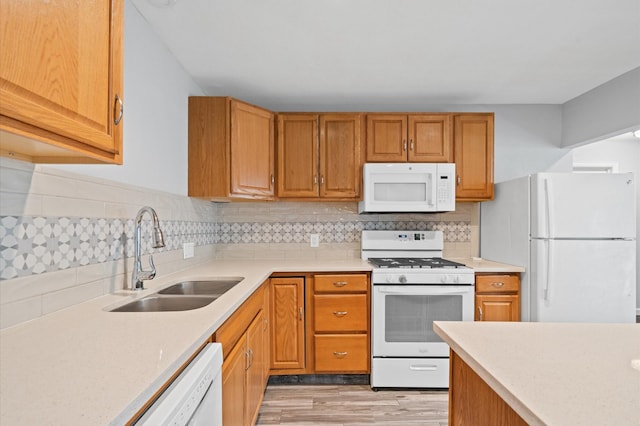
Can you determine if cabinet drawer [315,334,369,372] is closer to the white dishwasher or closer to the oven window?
the oven window

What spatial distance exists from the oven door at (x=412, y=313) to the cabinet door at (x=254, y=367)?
0.88 m

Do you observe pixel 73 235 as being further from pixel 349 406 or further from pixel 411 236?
pixel 411 236

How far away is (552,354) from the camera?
0.87 m

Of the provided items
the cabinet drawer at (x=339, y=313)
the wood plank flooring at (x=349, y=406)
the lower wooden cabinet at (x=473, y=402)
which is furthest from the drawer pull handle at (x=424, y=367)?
the lower wooden cabinet at (x=473, y=402)

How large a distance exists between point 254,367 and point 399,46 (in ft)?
6.83

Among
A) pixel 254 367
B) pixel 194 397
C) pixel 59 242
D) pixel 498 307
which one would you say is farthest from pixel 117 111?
pixel 498 307

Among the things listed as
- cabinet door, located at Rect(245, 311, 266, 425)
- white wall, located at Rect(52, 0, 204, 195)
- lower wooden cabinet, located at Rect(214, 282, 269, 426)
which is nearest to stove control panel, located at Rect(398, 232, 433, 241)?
lower wooden cabinet, located at Rect(214, 282, 269, 426)

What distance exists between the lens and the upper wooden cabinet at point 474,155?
3086 millimetres

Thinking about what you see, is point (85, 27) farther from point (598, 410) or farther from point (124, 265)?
point (598, 410)

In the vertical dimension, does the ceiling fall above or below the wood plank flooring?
above

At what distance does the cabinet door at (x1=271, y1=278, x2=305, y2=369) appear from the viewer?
8.96 ft

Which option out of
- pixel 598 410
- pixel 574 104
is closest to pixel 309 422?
pixel 598 410

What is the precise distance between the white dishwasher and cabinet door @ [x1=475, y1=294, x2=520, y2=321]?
218 cm

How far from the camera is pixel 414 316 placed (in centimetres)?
269
